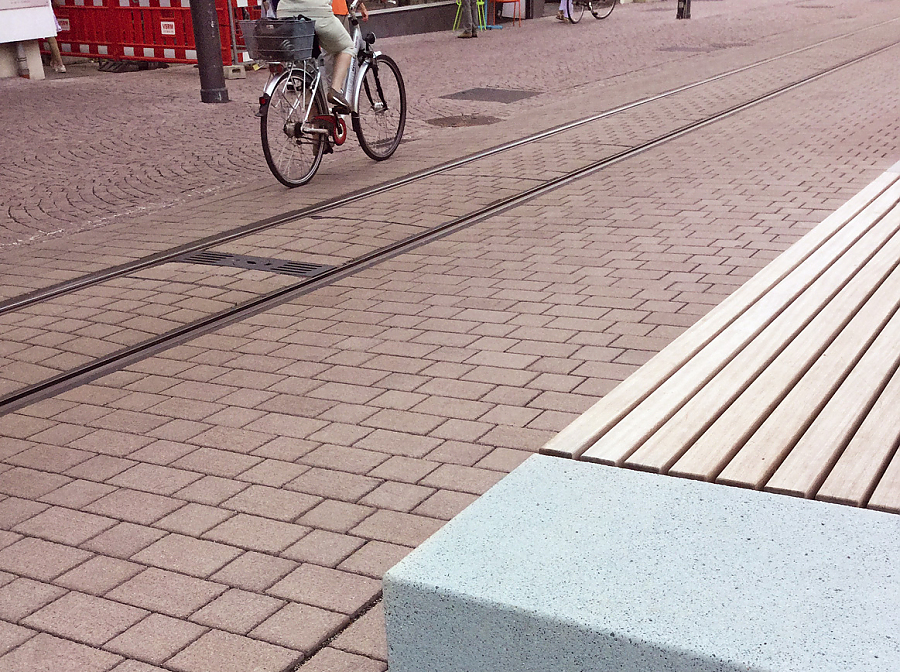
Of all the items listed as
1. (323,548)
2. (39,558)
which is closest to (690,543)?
(323,548)

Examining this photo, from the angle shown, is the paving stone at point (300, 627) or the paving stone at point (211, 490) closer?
the paving stone at point (300, 627)

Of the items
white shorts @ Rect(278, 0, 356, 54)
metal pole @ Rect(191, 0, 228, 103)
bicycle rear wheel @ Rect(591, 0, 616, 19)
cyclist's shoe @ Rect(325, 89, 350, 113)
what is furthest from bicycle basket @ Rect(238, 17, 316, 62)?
bicycle rear wheel @ Rect(591, 0, 616, 19)

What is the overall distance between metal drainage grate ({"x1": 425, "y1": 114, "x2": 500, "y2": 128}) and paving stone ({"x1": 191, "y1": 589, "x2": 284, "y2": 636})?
9.11m

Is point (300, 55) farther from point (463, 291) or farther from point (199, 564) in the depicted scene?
point (199, 564)

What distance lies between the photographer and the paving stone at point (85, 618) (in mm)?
2863

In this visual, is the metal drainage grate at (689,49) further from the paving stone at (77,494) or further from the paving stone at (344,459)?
the paving stone at (77,494)

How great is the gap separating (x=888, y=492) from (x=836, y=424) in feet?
1.12

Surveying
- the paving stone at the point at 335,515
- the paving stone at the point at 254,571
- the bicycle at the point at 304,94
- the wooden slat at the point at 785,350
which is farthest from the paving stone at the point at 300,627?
the bicycle at the point at 304,94

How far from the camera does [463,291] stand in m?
5.83

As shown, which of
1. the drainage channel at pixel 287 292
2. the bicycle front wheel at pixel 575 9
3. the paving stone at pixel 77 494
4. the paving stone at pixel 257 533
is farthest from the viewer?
the bicycle front wheel at pixel 575 9

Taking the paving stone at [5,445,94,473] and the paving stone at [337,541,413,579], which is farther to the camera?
the paving stone at [5,445,94,473]

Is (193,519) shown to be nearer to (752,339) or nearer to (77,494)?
(77,494)

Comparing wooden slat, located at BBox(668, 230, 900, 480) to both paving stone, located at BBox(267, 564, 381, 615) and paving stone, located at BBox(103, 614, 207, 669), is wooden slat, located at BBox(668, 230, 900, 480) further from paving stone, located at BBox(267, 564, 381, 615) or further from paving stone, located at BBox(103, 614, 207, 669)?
paving stone, located at BBox(103, 614, 207, 669)

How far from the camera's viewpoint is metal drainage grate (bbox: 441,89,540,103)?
1341cm
